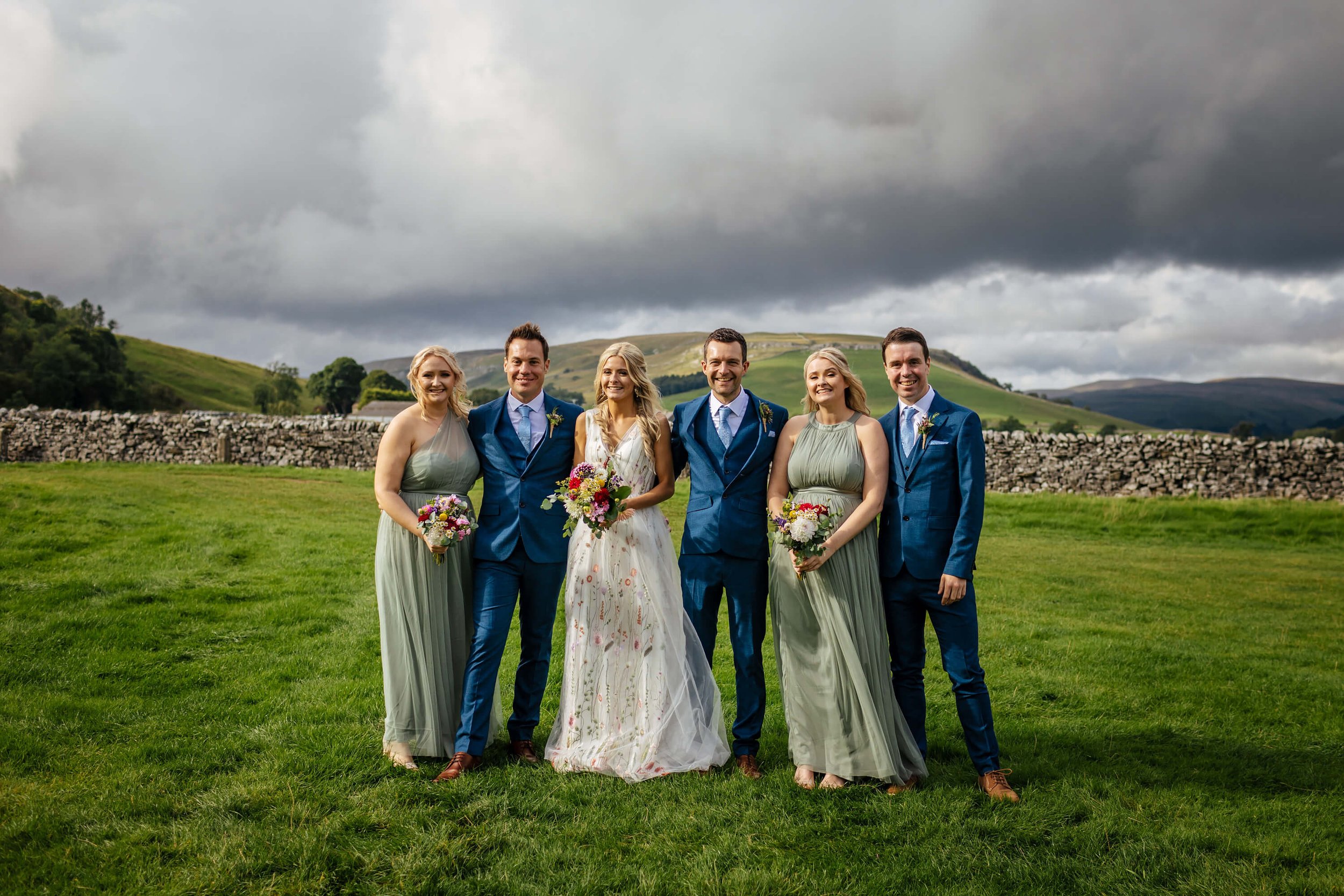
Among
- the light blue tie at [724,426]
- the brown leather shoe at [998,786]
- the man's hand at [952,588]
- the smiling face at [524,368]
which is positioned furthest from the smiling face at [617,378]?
the brown leather shoe at [998,786]

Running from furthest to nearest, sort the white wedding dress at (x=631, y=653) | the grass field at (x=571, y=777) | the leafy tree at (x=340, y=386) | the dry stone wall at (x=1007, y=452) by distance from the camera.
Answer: the leafy tree at (x=340, y=386), the dry stone wall at (x=1007, y=452), the white wedding dress at (x=631, y=653), the grass field at (x=571, y=777)

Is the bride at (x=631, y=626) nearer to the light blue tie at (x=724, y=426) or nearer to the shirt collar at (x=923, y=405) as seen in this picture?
the light blue tie at (x=724, y=426)

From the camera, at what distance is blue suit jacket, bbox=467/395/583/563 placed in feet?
16.9

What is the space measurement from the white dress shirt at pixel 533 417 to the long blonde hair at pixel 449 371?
12.8 inches

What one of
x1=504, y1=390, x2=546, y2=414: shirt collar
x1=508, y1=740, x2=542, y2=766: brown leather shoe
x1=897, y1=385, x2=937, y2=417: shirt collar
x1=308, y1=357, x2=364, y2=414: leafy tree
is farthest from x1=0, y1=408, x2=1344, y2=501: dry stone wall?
x1=308, y1=357, x2=364, y2=414: leafy tree

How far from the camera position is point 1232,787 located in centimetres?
502

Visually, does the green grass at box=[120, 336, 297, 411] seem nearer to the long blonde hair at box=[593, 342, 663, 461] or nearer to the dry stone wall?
the dry stone wall

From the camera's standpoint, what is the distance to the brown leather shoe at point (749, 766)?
16.3ft

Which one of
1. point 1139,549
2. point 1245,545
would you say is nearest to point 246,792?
point 1139,549

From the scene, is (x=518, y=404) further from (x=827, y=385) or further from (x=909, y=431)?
(x=909, y=431)

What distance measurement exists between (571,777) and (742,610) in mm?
1522

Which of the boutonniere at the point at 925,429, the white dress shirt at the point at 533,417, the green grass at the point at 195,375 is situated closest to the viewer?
the boutonniere at the point at 925,429

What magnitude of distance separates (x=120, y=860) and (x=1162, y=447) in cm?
2670

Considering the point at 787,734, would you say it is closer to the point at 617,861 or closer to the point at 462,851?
the point at 617,861
